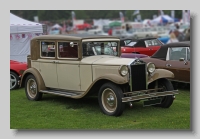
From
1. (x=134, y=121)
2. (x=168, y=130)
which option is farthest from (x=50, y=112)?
(x=168, y=130)

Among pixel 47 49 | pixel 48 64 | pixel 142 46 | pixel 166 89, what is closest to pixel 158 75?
pixel 166 89

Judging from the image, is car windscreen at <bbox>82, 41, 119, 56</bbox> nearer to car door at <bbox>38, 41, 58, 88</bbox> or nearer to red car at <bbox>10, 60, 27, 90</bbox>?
car door at <bbox>38, 41, 58, 88</bbox>

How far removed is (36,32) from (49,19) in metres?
37.0

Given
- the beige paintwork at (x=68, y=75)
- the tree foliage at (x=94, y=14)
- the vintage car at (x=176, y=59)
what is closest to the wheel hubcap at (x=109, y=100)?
the beige paintwork at (x=68, y=75)

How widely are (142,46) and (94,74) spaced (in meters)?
7.29

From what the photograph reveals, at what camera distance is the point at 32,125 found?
7.19 metres

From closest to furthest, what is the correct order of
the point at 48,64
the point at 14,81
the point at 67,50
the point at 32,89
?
the point at 67,50 < the point at 48,64 < the point at 32,89 < the point at 14,81

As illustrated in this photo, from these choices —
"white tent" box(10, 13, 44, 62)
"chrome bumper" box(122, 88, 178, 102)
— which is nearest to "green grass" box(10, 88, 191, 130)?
"chrome bumper" box(122, 88, 178, 102)

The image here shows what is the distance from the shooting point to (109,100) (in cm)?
776

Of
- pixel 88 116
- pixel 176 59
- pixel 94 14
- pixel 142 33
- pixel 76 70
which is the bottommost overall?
pixel 88 116

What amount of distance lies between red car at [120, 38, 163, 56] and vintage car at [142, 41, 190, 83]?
3.66 m

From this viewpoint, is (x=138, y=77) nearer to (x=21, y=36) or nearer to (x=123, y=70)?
(x=123, y=70)

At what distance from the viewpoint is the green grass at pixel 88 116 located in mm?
7055

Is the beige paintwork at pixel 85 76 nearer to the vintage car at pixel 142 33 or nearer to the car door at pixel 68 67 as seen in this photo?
the car door at pixel 68 67
